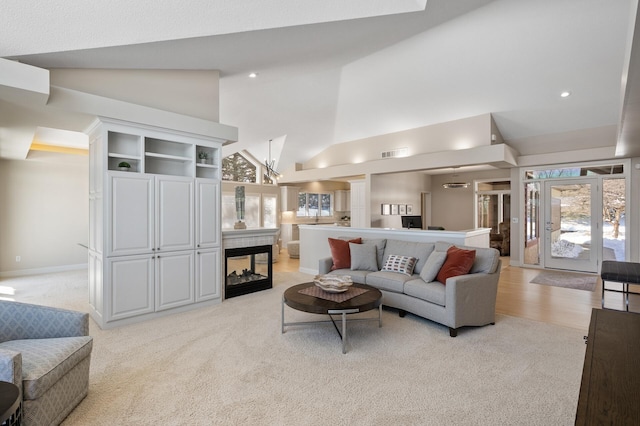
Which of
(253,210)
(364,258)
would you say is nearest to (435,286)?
(364,258)

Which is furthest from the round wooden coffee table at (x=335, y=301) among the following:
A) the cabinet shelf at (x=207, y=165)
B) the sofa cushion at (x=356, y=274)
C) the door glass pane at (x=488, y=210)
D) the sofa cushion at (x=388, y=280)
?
the door glass pane at (x=488, y=210)

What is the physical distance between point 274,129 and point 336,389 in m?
6.81

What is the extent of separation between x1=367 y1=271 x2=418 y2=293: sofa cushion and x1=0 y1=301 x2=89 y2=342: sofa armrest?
10.2ft

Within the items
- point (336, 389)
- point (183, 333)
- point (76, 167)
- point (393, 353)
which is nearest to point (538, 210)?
point (393, 353)

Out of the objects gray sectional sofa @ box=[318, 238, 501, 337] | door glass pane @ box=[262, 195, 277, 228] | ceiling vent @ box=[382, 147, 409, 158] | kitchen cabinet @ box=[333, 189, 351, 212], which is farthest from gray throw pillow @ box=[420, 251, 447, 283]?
kitchen cabinet @ box=[333, 189, 351, 212]

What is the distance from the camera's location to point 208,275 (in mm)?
4488

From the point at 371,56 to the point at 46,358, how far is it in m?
5.99

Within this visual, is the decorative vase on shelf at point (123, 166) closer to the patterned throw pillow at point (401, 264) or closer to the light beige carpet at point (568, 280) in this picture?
the patterned throw pillow at point (401, 264)

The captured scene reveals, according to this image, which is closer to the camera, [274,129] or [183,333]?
[183,333]

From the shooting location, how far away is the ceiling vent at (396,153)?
26.4ft

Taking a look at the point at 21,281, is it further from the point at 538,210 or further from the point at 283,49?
the point at 538,210

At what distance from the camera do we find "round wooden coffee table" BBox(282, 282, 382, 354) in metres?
3.00

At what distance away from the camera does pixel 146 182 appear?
3.90 metres

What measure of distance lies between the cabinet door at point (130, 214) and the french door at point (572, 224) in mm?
8083
